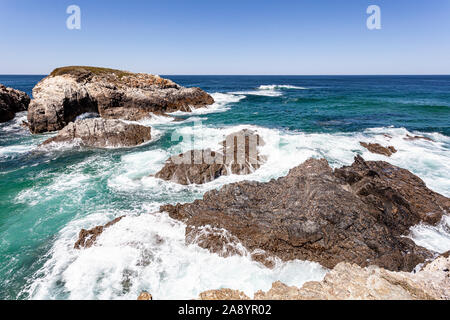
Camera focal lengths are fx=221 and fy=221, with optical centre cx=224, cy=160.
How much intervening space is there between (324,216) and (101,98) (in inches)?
1479

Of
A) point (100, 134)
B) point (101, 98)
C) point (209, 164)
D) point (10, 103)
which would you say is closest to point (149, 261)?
point (209, 164)

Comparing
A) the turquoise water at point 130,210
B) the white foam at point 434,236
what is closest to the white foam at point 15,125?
the turquoise water at point 130,210

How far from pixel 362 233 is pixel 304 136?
18.6 metres

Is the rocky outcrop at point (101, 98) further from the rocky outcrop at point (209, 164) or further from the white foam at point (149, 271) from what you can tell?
the white foam at point (149, 271)

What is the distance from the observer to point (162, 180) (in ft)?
51.1

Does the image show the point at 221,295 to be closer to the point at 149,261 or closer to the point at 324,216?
the point at 149,261

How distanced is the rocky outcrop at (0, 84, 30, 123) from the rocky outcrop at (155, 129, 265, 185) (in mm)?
35097

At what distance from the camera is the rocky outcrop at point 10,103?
34125 mm

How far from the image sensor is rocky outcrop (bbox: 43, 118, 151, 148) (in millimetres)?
23141

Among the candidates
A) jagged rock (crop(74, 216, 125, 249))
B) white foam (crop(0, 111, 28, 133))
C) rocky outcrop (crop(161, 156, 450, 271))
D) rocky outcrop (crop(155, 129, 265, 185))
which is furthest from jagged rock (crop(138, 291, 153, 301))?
white foam (crop(0, 111, 28, 133))

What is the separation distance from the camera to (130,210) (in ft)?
40.8

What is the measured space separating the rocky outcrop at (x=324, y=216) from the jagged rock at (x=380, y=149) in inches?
340

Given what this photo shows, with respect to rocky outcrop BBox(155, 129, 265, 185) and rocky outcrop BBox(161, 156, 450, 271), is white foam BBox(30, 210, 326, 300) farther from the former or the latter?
rocky outcrop BBox(155, 129, 265, 185)
